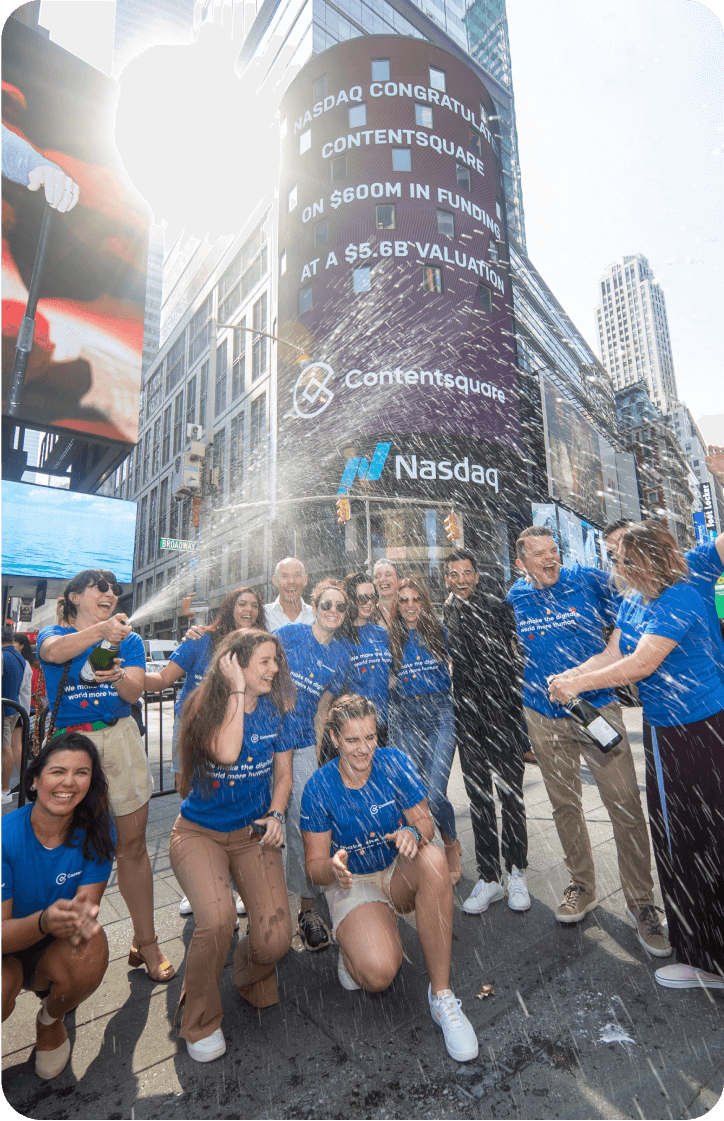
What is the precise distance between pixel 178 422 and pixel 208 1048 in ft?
153

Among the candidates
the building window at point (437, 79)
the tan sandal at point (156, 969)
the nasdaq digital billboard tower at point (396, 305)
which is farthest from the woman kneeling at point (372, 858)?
the building window at point (437, 79)

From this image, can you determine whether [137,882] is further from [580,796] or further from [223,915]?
[580,796]

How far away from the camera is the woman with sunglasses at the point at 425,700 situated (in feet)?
12.6

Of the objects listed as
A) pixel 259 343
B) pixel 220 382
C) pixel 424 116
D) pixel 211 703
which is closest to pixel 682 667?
pixel 211 703

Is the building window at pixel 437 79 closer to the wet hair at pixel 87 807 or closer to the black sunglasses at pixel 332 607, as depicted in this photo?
the black sunglasses at pixel 332 607

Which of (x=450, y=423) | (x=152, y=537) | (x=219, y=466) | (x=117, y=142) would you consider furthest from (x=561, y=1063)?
(x=152, y=537)

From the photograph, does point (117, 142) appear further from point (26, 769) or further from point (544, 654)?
point (544, 654)

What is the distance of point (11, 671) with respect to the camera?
202 inches

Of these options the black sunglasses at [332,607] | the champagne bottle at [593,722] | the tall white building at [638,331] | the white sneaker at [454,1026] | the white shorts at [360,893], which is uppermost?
the tall white building at [638,331]

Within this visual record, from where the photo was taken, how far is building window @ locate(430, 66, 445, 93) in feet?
74.5

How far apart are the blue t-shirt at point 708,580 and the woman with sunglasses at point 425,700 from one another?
1.73 metres

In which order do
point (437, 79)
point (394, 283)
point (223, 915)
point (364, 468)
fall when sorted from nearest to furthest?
point (223, 915)
point (364, 468)
point (394, 283)
point (437, 79)

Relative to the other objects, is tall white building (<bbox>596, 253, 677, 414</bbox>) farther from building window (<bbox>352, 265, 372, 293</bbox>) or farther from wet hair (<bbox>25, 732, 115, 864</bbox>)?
wet hair (<bbox>25, 732, 115, 864</bbox>)

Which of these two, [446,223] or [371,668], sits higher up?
[446,223]
